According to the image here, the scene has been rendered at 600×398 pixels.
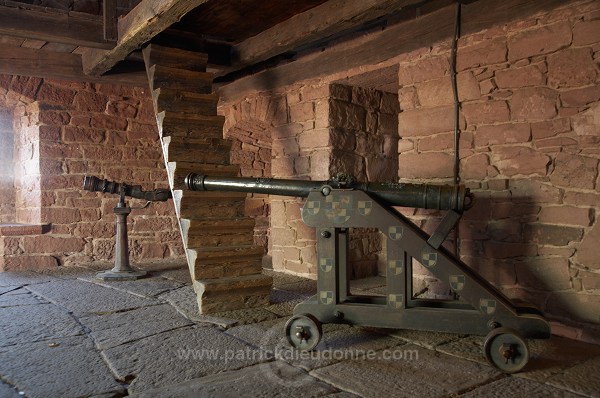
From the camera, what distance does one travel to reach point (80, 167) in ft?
20.0

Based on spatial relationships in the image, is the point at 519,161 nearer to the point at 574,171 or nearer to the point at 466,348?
the point at 574,171

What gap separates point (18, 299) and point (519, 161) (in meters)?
3.95

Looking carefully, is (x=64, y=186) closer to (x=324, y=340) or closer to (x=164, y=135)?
(x=164, y=135)

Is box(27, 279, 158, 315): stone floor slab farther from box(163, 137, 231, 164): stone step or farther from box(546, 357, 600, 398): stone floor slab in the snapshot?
box(546, 357, 600, 398): stone floor slab

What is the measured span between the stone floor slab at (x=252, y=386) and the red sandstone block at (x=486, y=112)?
7.01ft

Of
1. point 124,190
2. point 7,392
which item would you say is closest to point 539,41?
point 7,392

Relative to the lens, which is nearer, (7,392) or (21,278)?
(7,392)

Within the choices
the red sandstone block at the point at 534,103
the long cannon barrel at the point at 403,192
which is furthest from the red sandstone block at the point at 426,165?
the long cannon barrel at the point at 403,192

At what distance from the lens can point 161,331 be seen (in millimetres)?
3154

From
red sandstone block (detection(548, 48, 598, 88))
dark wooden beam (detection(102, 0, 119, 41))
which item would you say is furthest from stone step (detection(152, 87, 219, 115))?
red sandstone block (detection(548, 48, 598, 88))

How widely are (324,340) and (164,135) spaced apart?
2.25 m

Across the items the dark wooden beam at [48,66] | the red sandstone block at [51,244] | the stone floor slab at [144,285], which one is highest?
the dark wooden beam at [48,66]

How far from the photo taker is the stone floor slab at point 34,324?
9.98ft

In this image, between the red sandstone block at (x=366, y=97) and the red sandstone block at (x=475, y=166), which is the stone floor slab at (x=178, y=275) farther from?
the red sandstone block at (x=475, y=166)
